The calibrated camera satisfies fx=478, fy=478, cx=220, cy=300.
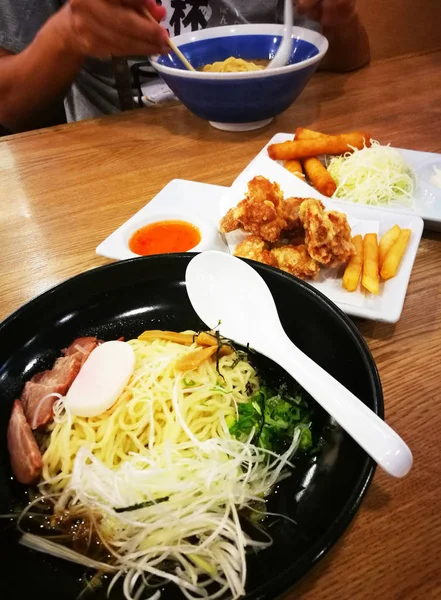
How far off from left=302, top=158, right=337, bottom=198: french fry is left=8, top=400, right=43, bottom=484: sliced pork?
128 cm

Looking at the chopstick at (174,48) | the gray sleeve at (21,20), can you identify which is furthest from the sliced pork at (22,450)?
the gray sleeve at (21,20)

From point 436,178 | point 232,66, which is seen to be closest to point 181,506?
point 436,178

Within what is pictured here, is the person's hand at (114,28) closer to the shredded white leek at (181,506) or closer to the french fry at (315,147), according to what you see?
the french fry at (315,147)

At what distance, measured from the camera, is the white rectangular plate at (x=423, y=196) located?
1519 millimetres

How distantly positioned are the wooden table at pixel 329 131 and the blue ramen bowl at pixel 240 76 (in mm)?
124

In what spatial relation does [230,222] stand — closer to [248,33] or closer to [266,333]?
[266,333]

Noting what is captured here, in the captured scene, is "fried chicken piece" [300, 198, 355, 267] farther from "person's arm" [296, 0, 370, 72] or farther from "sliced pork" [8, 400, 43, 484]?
"person's arm" [296, 0, 370, 72]

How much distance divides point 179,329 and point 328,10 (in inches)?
90.2

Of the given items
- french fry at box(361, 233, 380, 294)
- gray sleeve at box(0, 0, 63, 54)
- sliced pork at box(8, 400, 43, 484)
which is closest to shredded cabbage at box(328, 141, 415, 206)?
french fry at box(361, 233, 380, 294)

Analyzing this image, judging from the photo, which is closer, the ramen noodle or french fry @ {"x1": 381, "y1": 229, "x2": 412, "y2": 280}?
french fry @ {"x1": 381, "y1": 229, "x2": 412, "y2": 280}

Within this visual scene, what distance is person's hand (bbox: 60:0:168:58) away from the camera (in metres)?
2.15

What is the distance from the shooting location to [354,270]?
4.30 feet

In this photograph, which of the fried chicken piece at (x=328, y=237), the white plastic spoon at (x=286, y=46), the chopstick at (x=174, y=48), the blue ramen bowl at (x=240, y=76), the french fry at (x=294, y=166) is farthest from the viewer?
the white plastic spoon at (x=286, y=46)

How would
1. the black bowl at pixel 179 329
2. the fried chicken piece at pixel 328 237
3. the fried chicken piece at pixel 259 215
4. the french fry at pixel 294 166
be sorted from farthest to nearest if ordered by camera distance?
1. the french fry at pixel 294 166
2. the fried chicken piece at pixel 259 215
3. the fried chicken piece at pixel 328 237
4. the black bowl at pixel 179 329
